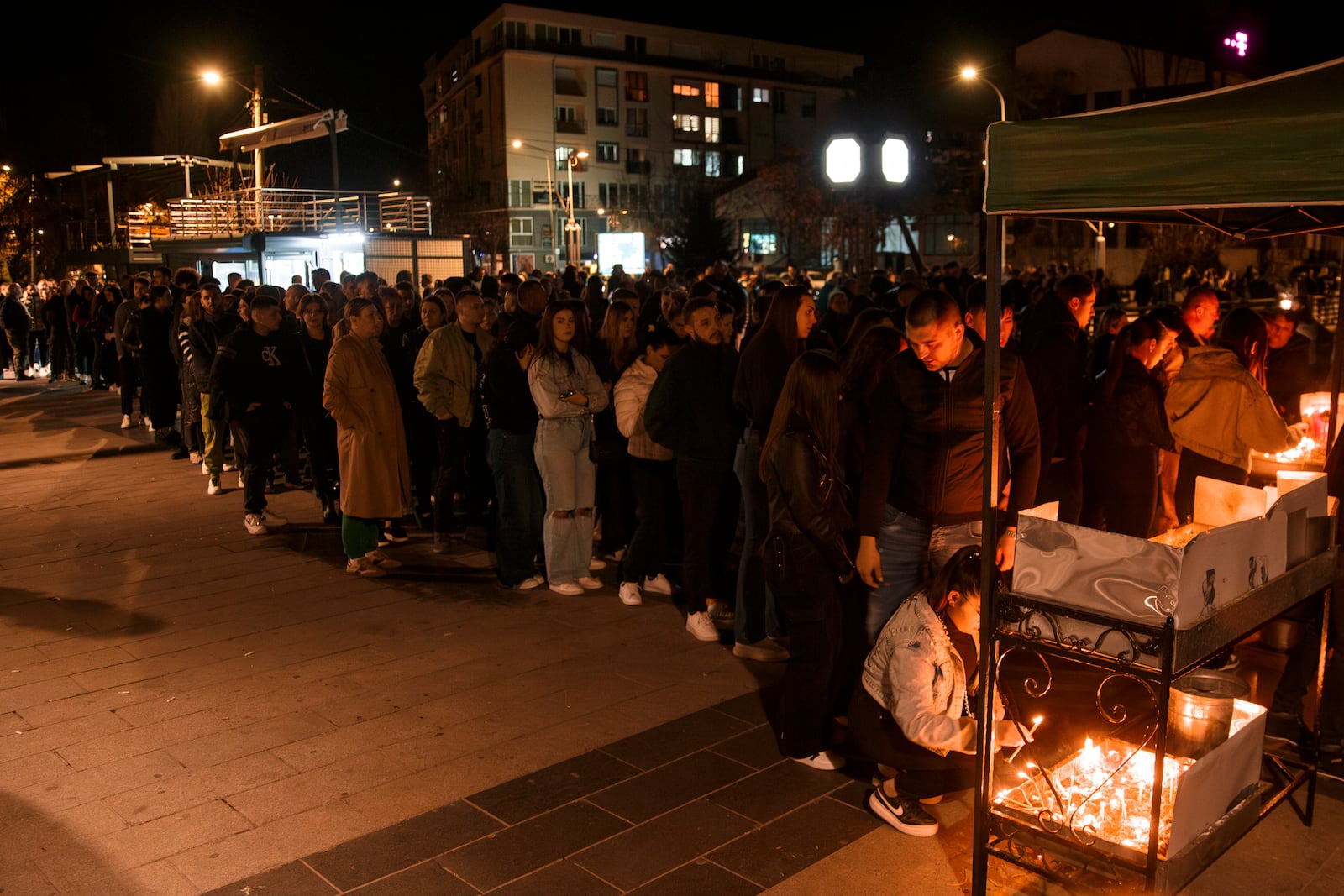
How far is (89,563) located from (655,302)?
199 inches

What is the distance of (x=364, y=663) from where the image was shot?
5922 mm

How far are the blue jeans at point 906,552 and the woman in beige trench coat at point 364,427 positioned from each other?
398cm

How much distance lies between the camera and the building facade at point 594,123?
6662 cm

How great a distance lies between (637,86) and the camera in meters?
70.9

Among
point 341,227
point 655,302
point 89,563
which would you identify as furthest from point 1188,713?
point 341,227

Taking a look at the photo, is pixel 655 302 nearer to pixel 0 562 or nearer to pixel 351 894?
pixel 0 562

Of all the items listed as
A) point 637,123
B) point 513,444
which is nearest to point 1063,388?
point 513,444

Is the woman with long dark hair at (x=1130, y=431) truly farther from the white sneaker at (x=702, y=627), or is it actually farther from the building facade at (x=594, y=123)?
the building facade at (x=594, y=123)

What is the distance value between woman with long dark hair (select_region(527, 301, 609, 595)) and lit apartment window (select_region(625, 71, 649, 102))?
67636 millimetres

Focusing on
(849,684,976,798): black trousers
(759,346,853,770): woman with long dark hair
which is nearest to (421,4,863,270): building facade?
(759,346,853,770): woman with long dark hair

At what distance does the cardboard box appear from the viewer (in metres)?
3.12

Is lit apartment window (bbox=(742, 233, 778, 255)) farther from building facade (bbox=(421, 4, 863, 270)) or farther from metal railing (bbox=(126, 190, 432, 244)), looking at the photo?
metal railing (bbox=(126, 190, 432, 244))

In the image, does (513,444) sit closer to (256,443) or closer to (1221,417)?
(256,443)

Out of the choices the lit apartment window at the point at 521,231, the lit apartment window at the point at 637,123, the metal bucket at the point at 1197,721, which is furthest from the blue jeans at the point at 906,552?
the lit apartment window at the point at 637,123
